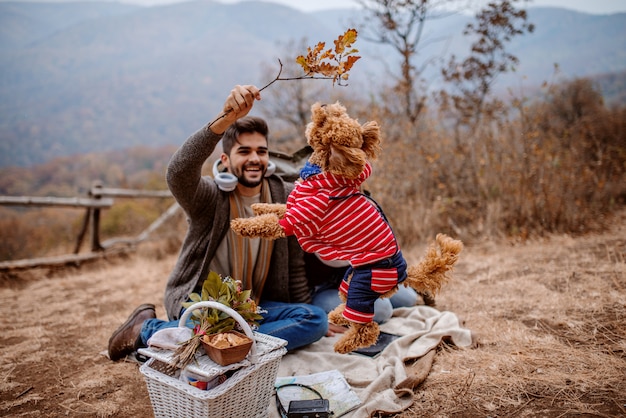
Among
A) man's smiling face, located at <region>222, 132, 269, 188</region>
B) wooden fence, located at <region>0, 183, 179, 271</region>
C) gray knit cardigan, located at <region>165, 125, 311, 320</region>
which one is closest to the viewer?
gray knit cardigan, located at <region>165, 125, 311, 320</region>

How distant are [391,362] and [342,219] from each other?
1.22 meters

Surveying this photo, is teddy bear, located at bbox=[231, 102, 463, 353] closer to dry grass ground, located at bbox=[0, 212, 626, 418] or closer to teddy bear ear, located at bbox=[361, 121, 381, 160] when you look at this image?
teddy bear ear, located at bbox=[361, 121, 381, 160]

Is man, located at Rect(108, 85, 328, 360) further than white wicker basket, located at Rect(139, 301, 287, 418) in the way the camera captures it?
Yes

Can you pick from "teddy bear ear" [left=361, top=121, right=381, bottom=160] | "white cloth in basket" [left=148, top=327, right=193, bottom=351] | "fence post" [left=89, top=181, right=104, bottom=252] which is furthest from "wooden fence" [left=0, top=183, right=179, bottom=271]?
"teddy bear ear" [left=361, top=121, right=381, bottom=160]

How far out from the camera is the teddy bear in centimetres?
169

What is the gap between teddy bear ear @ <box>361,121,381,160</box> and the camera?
5.64ft

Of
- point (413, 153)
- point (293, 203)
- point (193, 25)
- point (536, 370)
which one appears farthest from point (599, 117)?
point (193, 25)

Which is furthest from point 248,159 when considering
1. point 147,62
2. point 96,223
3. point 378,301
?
point 147,62

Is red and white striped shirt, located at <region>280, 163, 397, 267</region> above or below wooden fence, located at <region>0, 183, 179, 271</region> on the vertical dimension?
above

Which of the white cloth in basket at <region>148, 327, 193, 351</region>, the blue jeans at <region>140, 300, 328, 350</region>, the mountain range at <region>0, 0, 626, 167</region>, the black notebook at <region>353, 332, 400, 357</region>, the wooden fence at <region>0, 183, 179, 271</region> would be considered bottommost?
the wooden fence at <region>0, 183, 179, 271</region>

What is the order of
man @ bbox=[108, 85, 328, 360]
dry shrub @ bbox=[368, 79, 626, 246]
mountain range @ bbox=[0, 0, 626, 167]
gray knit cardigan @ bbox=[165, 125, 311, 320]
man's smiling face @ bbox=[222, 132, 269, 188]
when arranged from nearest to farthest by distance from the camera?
gray knit cardigan @ bbox=[165, 125, 311, 320] < man @ bbox=[108, 85, 328, 360] < man's smiling face @ bbox=[222, 132, 269, 188] < dry shrub @ bbox=[368, 79, 626, 246] < mountain range @ bbox=[0, 0, 626, 167]

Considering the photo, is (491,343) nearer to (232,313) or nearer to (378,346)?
(378,346)

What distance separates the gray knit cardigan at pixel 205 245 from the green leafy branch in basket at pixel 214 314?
826mm

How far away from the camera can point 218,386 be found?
1621 mm
